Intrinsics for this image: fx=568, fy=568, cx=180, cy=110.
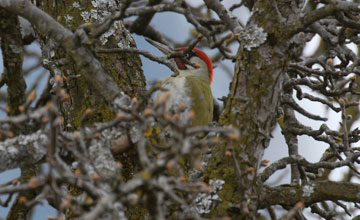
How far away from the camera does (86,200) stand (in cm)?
246

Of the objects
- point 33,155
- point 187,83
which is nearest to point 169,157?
point 33,155

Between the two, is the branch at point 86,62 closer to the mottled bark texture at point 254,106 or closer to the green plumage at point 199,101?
the mottled bark texture at point 254,106

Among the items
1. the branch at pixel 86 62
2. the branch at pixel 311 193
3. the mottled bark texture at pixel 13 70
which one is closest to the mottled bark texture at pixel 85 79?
the mottled bark texture at pixel 13 70

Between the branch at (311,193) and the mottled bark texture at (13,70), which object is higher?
the mottled bark texture at (13,70)

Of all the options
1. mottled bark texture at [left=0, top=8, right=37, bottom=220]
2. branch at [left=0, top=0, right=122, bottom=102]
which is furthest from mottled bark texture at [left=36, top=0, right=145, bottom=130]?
branch at [left=0, top=0, right=122, bottom=102]

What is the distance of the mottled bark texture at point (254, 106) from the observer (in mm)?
3551

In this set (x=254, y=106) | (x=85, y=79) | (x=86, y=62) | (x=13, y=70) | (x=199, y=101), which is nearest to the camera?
(x=86, y=62)

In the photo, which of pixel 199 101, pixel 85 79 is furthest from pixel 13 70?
pixel 199 101

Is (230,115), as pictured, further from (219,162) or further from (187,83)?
(187,83)

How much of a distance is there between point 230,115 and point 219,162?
1.01 ft

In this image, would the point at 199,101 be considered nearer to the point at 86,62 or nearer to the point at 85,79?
the point at 85,79

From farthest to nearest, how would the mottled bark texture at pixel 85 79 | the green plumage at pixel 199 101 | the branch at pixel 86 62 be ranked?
the green plumage at pixel 199 101, the mottled bark texture at pixel 85 79, the branch at pixel 86 62

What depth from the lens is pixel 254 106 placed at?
11.8 ft

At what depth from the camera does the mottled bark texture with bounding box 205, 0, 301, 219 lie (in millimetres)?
3551
